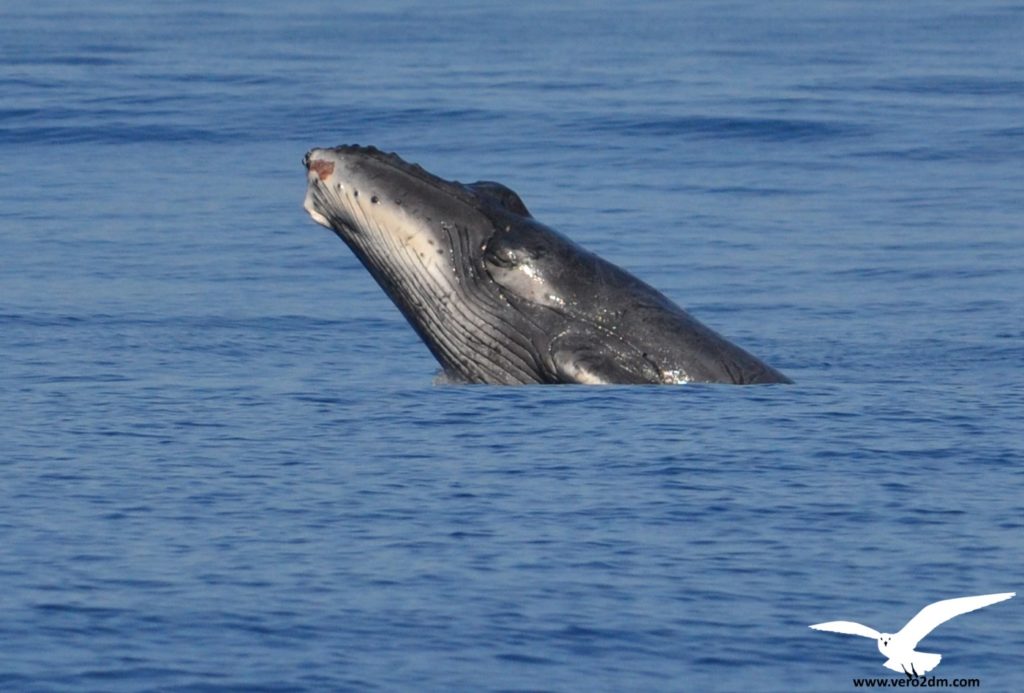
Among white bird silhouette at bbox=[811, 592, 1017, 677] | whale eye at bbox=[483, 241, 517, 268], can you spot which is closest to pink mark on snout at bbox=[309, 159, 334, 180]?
whale eye at bbox=[483, 241, 517, 268]

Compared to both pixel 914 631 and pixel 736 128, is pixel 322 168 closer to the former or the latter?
pixel 914 631

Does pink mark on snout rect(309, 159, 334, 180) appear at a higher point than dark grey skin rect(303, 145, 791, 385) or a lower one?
higher

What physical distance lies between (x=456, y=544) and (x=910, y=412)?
13.8 feet

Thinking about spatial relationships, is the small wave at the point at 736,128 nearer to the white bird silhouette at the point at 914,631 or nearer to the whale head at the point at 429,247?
the whale head at the point at 429,247

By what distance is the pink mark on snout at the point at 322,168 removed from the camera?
44.9 ft

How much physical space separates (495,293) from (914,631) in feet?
19.2

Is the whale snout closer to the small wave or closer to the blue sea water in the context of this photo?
the blue sea water

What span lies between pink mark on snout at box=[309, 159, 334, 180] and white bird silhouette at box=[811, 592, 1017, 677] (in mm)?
6125

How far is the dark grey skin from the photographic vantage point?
1355 centimetres

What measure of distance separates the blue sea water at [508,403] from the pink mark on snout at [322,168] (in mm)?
1419

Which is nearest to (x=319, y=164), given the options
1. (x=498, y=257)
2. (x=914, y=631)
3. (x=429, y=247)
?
(x=429, y=247)

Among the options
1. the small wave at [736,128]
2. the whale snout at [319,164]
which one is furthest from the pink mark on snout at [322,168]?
the small wave at [736,128]

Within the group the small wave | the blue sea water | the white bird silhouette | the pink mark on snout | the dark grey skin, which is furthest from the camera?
the small wave

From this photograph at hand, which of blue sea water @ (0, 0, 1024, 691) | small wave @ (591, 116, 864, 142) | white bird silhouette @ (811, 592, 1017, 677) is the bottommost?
white bird silhouette @ (811, 592, 1017, 677)
